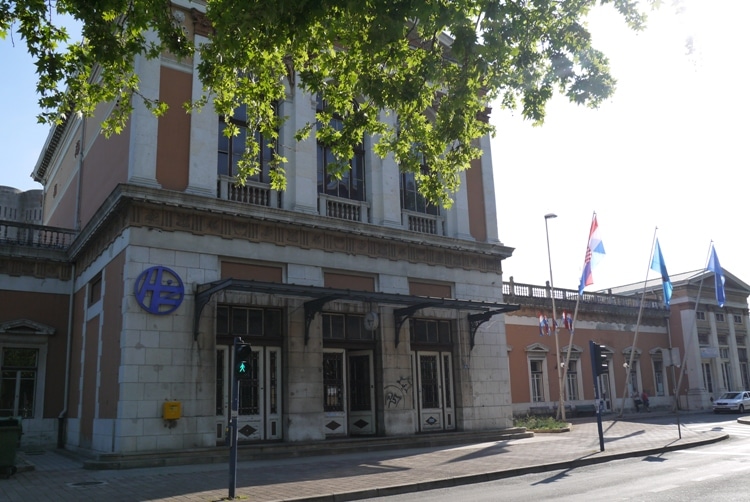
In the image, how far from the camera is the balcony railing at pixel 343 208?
824 inches

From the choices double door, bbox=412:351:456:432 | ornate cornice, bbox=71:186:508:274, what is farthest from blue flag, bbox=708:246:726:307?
double door, bbox=412:351:456:432

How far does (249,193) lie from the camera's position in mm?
19344

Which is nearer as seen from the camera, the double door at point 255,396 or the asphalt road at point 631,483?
the asphalt road at point 631,483

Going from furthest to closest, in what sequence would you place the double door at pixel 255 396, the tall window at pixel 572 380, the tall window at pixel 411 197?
the tall window at pixel 572 380 < the tall window at pixel 411 197 < the double door at pixel 255 396

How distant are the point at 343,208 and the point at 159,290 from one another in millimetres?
6981

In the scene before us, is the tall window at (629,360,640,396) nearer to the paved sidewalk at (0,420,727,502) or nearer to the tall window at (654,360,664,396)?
the tall window at (654,360,664,396)

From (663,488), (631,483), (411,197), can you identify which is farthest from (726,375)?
(663,488)

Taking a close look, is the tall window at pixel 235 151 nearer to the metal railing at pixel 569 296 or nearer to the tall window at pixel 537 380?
the metal railing at pixel 569 296

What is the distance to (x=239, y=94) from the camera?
14023 mm

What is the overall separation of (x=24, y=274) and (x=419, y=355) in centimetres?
1350

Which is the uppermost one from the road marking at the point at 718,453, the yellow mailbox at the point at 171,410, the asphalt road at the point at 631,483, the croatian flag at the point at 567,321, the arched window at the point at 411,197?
the arched window at the point at 411,197

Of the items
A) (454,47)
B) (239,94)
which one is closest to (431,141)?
(454,47)

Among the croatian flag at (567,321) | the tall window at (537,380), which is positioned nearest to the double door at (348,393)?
the tall window at (537,380)

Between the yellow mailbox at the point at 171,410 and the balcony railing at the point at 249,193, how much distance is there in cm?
595
